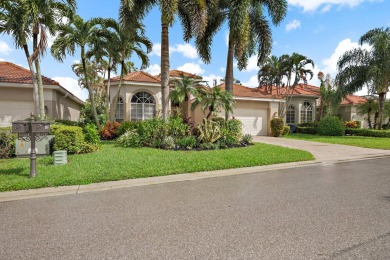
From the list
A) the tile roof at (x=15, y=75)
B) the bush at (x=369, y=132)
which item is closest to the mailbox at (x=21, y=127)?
the tile roof at (x=15, y=75)

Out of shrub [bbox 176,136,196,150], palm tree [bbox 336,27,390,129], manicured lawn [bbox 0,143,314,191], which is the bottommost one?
manicured lawn [bbox 0,143,314,191]

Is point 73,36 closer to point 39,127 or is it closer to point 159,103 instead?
point 159,103

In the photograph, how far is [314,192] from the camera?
17.4ft

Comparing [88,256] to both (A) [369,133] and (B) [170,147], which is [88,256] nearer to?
(B) [170,147]

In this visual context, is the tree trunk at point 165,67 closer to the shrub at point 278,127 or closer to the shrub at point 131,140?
the shrub at point 131,140

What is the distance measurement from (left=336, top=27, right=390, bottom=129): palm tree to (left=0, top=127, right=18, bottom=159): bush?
944 inches

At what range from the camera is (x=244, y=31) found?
12891 millimetres

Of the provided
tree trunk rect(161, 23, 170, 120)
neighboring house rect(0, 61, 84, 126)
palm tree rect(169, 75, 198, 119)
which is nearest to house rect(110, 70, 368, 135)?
palm tree rect(169, 75, 198, 119)

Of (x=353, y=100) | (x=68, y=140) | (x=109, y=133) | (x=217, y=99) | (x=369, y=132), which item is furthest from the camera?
(x=353, y=100)

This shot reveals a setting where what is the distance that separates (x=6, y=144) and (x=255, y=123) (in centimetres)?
1694

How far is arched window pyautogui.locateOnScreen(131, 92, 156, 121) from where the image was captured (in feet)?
59.3

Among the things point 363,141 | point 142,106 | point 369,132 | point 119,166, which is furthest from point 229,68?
point 369,132

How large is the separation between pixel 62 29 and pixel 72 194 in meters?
13.3

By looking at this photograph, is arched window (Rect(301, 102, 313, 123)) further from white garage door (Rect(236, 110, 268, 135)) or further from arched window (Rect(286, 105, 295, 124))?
white garage door (Rect(236, 110, 268, 135))
